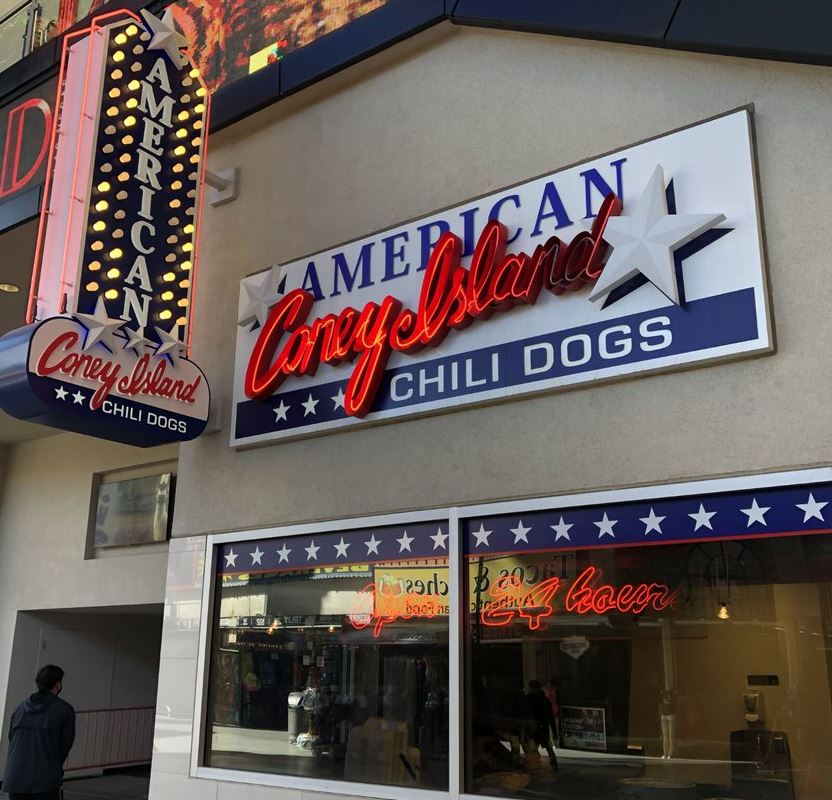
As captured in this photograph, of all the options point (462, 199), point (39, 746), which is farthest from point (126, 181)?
point (39, 746)

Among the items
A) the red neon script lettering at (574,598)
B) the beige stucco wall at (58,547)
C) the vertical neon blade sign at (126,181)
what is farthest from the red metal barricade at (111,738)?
the red neon script lettering at (574,598)

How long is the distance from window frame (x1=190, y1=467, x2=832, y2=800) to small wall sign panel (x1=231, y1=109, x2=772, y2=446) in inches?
27.2

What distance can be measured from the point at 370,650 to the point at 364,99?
14.3ft

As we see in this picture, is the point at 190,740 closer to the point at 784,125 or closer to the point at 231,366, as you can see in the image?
the point at 231,366

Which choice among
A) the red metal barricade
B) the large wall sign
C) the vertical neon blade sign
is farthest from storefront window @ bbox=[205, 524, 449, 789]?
the red metal barricade

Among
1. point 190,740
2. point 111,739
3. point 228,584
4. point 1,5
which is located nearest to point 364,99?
point 228,584

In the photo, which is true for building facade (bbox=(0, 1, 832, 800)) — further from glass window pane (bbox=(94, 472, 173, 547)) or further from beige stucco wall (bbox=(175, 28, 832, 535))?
glass window pane (bbox=(94, 472, 173, 547))

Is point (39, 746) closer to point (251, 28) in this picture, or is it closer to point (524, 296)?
point (524, 296)

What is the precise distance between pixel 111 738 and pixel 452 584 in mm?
9772

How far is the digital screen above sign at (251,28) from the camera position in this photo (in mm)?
7387

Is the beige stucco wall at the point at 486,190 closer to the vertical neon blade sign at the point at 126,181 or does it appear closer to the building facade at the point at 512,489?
the building facade at the point at 512,489

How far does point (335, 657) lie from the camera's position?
594cm

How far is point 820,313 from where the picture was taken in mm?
4484

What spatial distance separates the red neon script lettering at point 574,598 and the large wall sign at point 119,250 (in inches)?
112
